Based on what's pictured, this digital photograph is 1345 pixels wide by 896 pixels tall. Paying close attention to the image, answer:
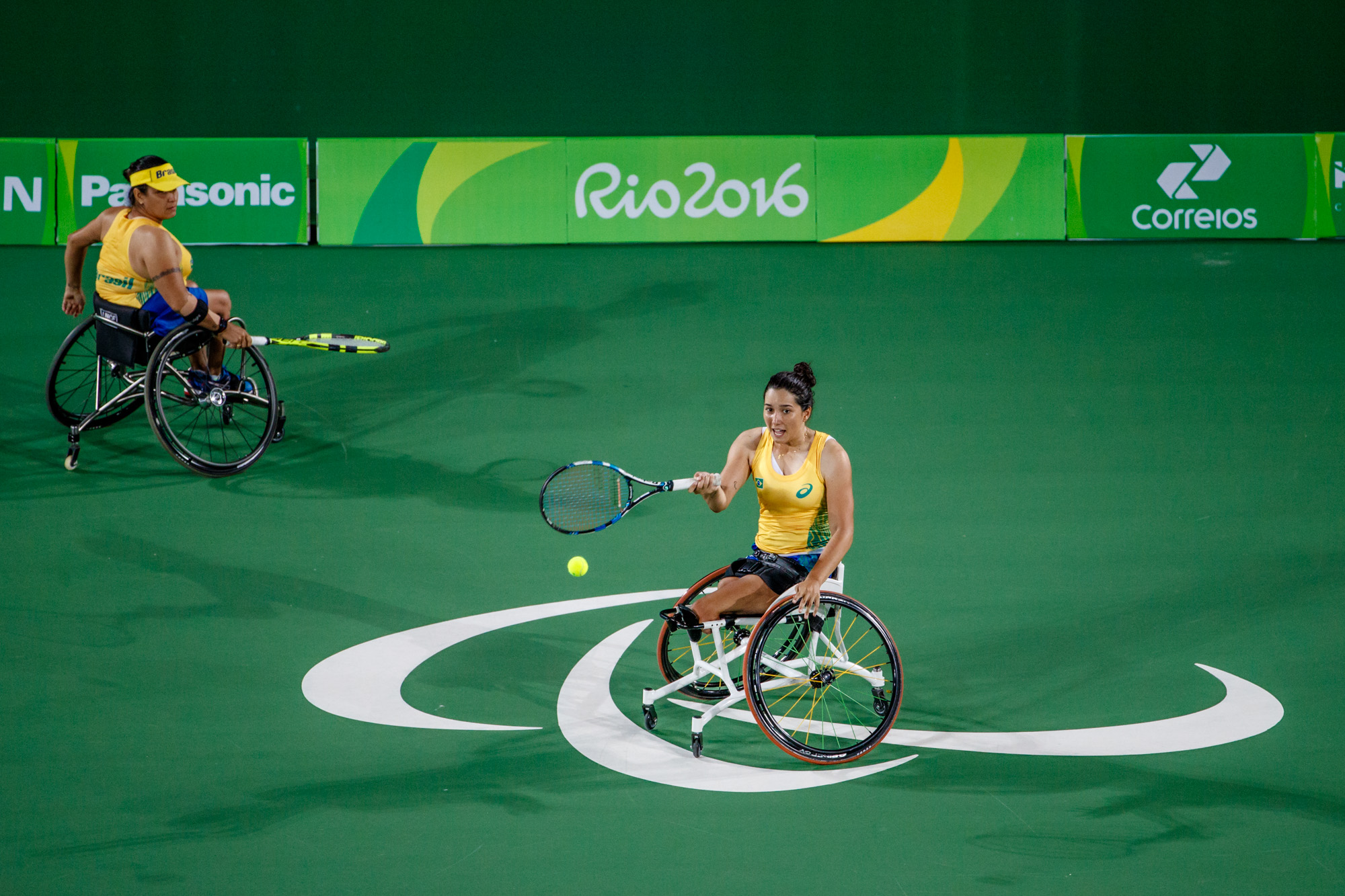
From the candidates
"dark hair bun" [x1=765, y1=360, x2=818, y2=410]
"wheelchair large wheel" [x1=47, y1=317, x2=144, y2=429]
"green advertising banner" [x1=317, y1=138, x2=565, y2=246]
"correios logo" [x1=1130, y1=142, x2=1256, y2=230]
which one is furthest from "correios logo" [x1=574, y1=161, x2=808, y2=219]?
"dark hair bun" [x1=765, y1=360, x2=818, y2=410]

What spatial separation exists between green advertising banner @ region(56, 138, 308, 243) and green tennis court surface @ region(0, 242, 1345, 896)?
15.3 inches

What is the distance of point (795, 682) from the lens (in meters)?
5.34

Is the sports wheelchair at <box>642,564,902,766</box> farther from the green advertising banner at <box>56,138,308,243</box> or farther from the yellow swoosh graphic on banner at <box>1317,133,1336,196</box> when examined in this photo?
the yellow swoosh graphic on banner at <box>1317,133,1336,196</box>

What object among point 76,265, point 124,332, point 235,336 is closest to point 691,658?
point 235,336

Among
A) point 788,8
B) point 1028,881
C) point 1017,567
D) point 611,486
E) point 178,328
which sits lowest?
point 1028,881

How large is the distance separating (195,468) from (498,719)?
326cm

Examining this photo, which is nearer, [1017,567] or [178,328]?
[1017,567]

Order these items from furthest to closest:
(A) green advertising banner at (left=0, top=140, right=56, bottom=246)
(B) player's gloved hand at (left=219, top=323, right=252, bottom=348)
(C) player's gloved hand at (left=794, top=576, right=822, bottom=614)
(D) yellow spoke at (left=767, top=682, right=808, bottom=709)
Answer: (A) green advertising banner at (left=0, top=140, right=56, bottom=246) < (B) player's gloved hand at (left=219, top=323, right=252, bottom=348) < (D) yellow spoke at (left=767, top=682, right=808, bottom=709) < (C) player's gloved hand at (left=794, top=576, right=822, bottom=614)

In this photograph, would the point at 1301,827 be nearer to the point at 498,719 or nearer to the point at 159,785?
the point at 498,719

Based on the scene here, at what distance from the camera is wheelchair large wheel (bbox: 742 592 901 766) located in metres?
5.09

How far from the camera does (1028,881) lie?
4.48 m

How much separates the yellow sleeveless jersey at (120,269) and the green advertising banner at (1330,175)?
33.4ft

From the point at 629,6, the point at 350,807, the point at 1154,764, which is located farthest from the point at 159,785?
the point at 629,6

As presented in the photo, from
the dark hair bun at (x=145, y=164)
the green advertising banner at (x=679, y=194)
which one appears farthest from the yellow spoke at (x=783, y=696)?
the green advertising banner at (x=679, y=194)
